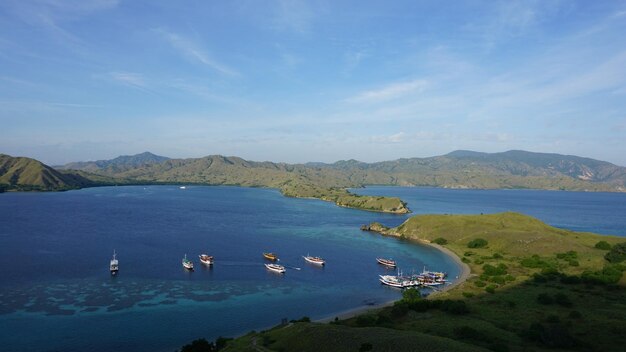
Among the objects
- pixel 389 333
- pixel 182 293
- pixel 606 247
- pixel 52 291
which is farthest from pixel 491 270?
pixel 52 291

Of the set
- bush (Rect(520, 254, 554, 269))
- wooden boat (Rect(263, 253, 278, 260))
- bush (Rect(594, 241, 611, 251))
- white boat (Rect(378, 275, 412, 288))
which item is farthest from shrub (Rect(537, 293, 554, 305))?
wooden boat (Rect(263, 253, 278, 260))

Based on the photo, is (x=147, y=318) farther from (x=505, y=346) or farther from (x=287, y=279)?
(x=505, y=346)

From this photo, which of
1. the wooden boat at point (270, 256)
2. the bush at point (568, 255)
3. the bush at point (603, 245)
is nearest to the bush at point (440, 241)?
the bush at point (568, 255)

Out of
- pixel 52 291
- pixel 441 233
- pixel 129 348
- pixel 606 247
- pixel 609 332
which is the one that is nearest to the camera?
pixel 609 332

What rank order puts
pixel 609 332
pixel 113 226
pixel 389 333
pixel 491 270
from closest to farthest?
pixel 389 333, pixel 609 332, pixel 491 270, pixel 113 226

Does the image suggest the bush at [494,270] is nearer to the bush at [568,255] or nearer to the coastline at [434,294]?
the coastline at [434,294]

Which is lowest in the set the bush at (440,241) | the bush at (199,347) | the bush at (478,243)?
the bush at (199,347)

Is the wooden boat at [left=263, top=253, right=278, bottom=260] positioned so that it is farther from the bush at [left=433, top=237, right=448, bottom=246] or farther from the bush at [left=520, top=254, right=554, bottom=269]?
the bush at [left=520, top=254, right=554, bottom=269]

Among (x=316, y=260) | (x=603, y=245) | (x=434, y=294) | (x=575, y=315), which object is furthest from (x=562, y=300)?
(x=603, y=245)
